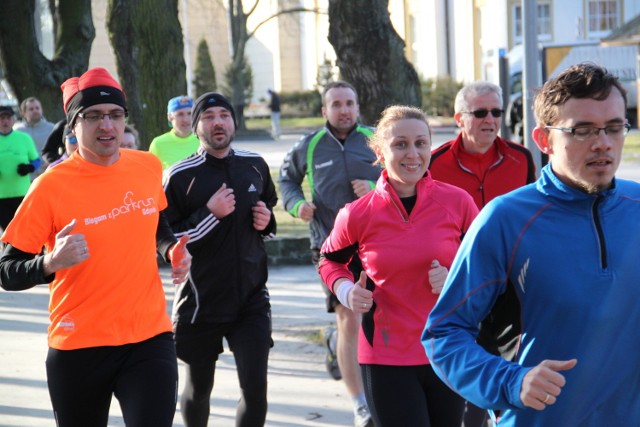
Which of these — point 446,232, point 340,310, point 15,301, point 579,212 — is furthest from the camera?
point 15,301

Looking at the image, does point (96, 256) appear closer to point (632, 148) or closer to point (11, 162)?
point (11, 162)

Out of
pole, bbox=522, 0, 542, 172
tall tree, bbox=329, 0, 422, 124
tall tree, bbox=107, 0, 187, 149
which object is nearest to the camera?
pole, bbox=522, 0, 542, 172

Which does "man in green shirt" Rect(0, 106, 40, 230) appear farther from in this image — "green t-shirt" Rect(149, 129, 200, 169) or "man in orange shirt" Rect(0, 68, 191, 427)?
"man in orange shirt" Rect(0, 68, 191, 427)

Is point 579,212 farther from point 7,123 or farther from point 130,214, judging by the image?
point 7,123

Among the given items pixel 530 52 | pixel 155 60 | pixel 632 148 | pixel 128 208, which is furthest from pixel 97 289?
pixel 632 148

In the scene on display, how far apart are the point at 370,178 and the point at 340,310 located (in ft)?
3.13

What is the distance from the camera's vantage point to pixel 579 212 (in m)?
3.04

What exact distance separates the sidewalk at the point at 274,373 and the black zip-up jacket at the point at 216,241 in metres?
1.28

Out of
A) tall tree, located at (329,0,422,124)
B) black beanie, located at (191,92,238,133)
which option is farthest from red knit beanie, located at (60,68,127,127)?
tall tree, located at (329,0,422,124)

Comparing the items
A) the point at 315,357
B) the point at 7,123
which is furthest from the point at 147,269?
the point at 7,123

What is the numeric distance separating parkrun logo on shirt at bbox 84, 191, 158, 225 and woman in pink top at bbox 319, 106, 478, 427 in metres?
0.87

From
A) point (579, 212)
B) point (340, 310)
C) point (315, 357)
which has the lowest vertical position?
point (315, 357)

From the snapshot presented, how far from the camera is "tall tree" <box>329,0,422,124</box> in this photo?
10.2m

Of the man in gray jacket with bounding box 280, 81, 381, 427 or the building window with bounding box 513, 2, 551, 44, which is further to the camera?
the building window with bounding box 513, 2, 551, 44
